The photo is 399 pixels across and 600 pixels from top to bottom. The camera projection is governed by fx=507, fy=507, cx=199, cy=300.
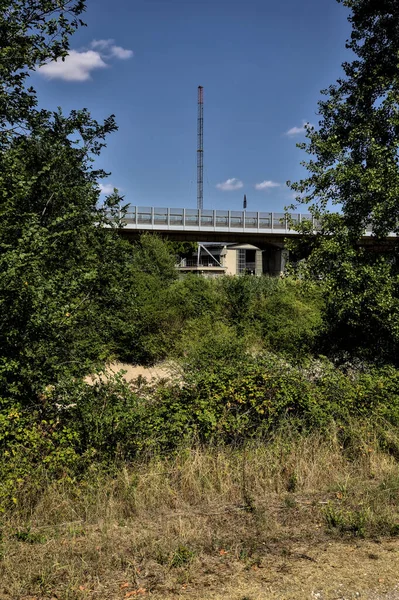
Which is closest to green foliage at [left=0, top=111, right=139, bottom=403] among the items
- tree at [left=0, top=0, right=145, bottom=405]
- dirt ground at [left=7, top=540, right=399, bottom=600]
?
tree at [left=0, top=0, right=145, bottom=405]

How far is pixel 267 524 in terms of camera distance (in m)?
4.86

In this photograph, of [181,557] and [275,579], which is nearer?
[275,579]

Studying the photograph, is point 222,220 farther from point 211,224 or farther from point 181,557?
point 181,557

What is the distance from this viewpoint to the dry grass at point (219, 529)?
3887 millimetres

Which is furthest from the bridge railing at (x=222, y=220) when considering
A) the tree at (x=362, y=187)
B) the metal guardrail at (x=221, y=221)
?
the tree at (x=362, y=187)

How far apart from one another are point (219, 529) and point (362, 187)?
24.0 ft

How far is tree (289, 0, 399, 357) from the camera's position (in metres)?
9.63

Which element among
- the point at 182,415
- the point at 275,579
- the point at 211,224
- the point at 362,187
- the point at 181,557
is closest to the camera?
the point at 275,579

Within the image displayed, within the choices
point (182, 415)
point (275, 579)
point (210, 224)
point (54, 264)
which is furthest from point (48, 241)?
point (210, 224)

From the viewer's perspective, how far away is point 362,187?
987 centimetres

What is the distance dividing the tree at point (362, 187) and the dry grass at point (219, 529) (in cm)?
390

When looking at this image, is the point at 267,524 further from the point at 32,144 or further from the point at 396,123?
the point at 396,123

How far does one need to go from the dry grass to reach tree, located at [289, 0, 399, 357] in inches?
154

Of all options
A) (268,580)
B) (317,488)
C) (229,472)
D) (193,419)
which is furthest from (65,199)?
(268,580)
